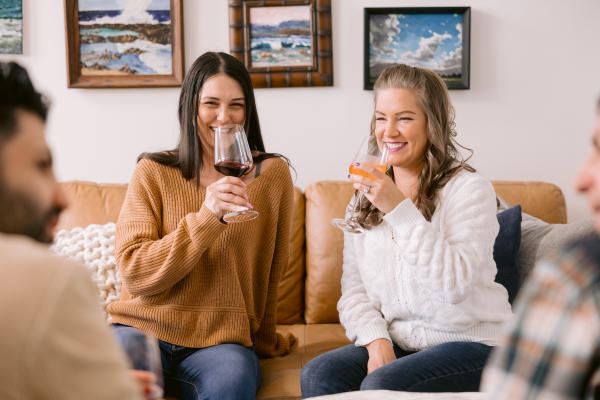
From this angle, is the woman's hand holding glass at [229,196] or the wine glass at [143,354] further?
the woman's hand holding glass at [229,196]

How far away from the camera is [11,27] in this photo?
2.68 metres

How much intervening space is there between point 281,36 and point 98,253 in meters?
1.30

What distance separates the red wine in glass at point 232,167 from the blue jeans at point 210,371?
1.61 ft

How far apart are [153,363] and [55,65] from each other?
2361mm

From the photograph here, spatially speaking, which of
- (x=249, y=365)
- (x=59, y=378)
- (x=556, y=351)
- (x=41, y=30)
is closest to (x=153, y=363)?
(x=59, y=378)

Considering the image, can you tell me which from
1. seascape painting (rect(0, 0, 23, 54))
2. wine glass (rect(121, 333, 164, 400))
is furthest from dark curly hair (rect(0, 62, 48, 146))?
seascape painting (rect(0, 0, 23, 54))

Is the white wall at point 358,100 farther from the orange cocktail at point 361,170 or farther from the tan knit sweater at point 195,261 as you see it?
the orange cocktail at point 361,170

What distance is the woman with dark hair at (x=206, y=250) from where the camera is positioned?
5.25 feet

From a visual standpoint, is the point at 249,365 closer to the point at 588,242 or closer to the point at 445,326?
the point at 445,326

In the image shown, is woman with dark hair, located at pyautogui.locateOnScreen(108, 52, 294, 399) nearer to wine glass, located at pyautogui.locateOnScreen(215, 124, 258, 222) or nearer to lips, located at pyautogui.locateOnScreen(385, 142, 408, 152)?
wine glass, located at pyautogui.locateOnScreen(215, 124, 258, 222)

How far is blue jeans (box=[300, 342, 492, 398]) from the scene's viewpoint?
1.43 meters

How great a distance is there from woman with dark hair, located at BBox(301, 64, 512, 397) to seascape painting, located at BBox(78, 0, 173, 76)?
1.33 meters

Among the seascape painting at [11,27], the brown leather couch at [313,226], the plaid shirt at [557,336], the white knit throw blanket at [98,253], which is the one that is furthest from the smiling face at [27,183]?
the seascape painting at [11,27]

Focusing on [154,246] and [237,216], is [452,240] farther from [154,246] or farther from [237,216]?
[154,246]
